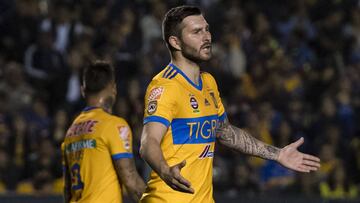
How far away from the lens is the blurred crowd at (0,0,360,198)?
36.0 feet

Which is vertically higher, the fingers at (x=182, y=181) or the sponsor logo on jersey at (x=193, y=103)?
the sponsor logo on jersey at (x=193, y=103)

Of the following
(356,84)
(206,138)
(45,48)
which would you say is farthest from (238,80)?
(206,138)

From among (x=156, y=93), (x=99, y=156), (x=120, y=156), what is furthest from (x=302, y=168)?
(x=99, y=156)

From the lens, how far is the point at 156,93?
537cm

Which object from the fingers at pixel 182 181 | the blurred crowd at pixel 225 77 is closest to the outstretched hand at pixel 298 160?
the fingers at pixel 182 181

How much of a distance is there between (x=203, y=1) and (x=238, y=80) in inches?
77.1

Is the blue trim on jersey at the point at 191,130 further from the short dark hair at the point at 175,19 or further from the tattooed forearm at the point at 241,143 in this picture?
the short dark hair at the point at 175,19

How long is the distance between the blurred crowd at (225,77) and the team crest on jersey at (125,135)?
353 cm

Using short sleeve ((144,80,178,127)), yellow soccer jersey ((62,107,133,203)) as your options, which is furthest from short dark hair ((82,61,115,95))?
short sleeve ((144,80,178,127))

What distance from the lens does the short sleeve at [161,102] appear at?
17.3 feet

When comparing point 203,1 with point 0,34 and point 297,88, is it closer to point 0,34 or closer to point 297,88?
point 297,88

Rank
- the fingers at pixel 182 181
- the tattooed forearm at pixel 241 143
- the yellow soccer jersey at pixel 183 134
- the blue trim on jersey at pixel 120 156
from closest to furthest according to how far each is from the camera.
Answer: the fingers at pixel 182 181
the yellow soccer jersey at pixel 183 134
the tattooed forearm at pixel 241 143
the blue trim on jersey at pixel 120 156

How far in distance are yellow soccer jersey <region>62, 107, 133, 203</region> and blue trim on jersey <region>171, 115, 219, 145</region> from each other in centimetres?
106

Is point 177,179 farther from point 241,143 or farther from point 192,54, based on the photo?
point 241,143
